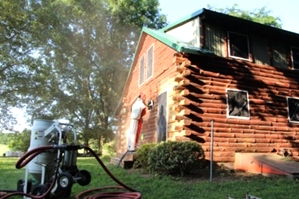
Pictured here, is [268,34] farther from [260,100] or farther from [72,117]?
[72,117]

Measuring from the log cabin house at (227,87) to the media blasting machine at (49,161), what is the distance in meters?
4.77

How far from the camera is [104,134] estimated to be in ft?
73.8

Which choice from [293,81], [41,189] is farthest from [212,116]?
[41,189]

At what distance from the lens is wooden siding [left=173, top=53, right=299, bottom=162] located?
867 centimetres

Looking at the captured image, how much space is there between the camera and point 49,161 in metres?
4.43

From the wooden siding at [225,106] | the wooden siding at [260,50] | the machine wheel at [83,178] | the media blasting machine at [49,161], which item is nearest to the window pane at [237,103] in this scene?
the wooden siding at [225,106]

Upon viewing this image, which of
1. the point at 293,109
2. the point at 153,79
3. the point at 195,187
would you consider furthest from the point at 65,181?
the point at 293,109

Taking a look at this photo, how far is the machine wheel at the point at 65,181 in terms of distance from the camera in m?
3.45

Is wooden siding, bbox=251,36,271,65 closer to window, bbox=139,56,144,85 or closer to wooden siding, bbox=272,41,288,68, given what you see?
wooden siding, bbox=272,41,288,68

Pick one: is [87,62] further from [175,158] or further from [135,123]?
[175,158]

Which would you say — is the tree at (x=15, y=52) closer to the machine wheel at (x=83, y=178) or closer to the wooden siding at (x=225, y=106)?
the wooden siding at (x=225, y=106)

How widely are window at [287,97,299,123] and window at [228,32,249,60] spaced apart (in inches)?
98.1

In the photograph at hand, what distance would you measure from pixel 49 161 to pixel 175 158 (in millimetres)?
3398

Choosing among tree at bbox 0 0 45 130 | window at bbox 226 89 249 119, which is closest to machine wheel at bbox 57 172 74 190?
window at bbox 226 89 249 119
